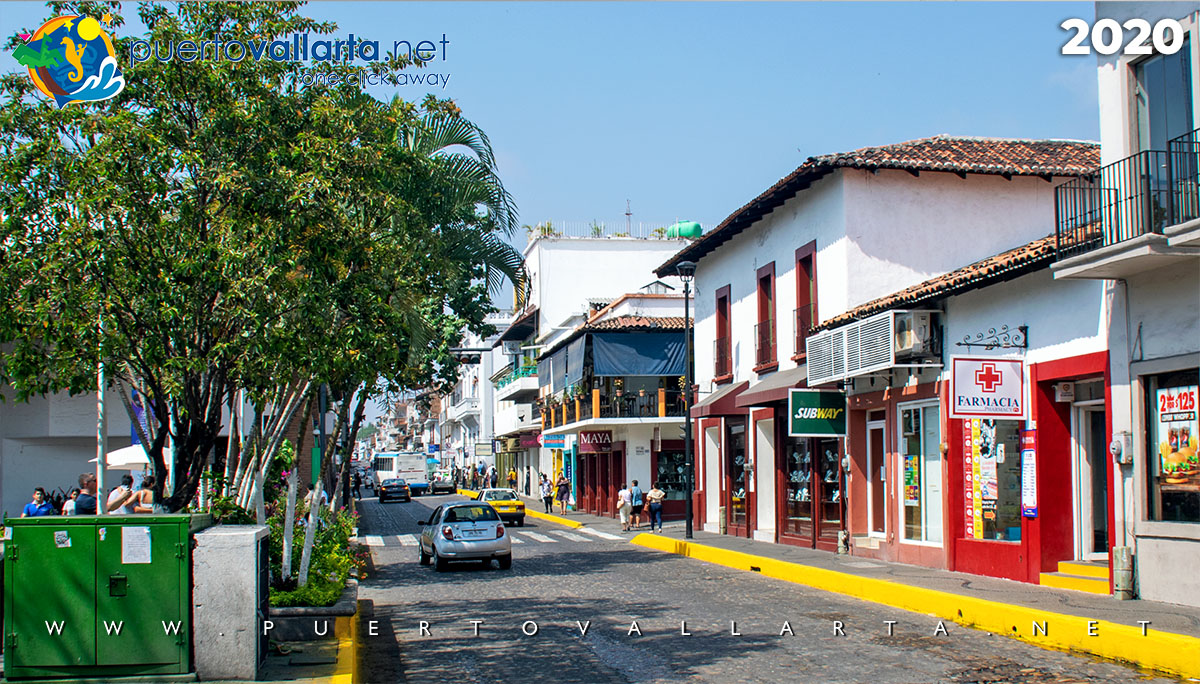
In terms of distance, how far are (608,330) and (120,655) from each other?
33181 mm

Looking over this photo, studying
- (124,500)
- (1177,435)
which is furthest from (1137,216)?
(124,500)

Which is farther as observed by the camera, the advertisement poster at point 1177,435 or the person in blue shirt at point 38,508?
the person in blue shirt at point 38,508

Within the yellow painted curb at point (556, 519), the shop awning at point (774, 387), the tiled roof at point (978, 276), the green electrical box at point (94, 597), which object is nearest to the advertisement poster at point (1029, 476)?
the tiled roof at point (978, 276)

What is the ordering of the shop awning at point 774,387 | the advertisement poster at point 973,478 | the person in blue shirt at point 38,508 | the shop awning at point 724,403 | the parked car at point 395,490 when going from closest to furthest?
the person in blue shirt at point 38,508 → the advertisement poster at point 973,478 → the shop awning at point 774,387 → the shop awning at point 724,403 → the parked car at point 395,490

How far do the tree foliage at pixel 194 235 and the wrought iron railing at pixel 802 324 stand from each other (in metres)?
14.4

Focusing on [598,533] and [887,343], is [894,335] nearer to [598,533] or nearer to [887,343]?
[887,343]

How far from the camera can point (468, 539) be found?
2183cm

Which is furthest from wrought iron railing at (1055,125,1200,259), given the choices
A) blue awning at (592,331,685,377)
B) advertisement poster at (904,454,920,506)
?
blue awning at (592,331,685,377)

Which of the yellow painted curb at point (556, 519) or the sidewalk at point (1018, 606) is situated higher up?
the sidewalk at point (1018, 606)

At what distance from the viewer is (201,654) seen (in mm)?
8352

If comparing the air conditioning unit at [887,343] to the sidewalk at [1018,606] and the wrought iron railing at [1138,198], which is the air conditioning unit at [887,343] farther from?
the wrought iron railing at [1138,198]

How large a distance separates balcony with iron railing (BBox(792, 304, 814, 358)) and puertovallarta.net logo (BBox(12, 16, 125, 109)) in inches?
657

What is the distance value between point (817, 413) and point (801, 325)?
3.40 metres

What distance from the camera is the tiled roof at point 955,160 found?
21.4 metres
